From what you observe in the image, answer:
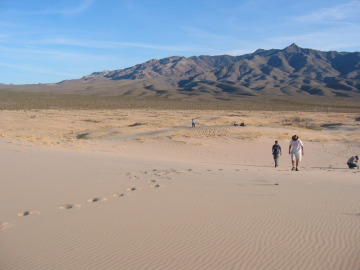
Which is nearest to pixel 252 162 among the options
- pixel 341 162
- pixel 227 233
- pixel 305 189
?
pixel 341 162

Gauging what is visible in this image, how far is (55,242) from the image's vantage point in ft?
14.1

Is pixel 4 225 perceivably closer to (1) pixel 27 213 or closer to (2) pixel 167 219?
(1) pixel 27 213

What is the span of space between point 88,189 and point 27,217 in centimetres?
192

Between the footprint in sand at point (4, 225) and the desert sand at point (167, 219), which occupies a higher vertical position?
the footprint in sand at point (4, 225)

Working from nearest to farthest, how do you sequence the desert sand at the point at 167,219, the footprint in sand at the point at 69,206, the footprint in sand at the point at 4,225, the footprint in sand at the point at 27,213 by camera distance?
the desert sand at the point at 167,219 → the footprint in sand at the point at 4,225 → the footprint in sand at the point at 27,213 → the footprint in sand at the point at 69,206

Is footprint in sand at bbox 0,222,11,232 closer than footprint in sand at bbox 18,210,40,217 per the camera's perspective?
Yes

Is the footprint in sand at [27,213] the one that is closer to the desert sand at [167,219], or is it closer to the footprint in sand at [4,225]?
the desert sand at [167,219]

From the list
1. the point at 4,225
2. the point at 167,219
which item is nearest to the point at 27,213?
the point at 4,225

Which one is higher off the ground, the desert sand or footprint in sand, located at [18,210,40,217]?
footprint in sand, located at [18,210,40,217]

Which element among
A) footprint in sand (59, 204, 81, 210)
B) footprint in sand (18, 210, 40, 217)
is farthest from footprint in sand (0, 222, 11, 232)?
footprint in sand (59, 204, 81, 210)

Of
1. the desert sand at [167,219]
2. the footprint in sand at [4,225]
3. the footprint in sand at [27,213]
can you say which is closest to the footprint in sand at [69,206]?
the desert sand at [167,219]

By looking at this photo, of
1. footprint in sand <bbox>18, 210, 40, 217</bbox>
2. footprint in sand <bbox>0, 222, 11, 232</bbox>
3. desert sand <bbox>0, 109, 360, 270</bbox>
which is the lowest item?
desert sand <bbox>0, 109, 360, 270</bbox>

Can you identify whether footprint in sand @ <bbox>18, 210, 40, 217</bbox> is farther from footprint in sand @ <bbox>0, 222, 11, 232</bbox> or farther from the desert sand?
footprint in sand @ <bbox>0, 222, 11, 232</bbox>

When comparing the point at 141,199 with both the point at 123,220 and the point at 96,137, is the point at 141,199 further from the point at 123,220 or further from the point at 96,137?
the point at 96,137
